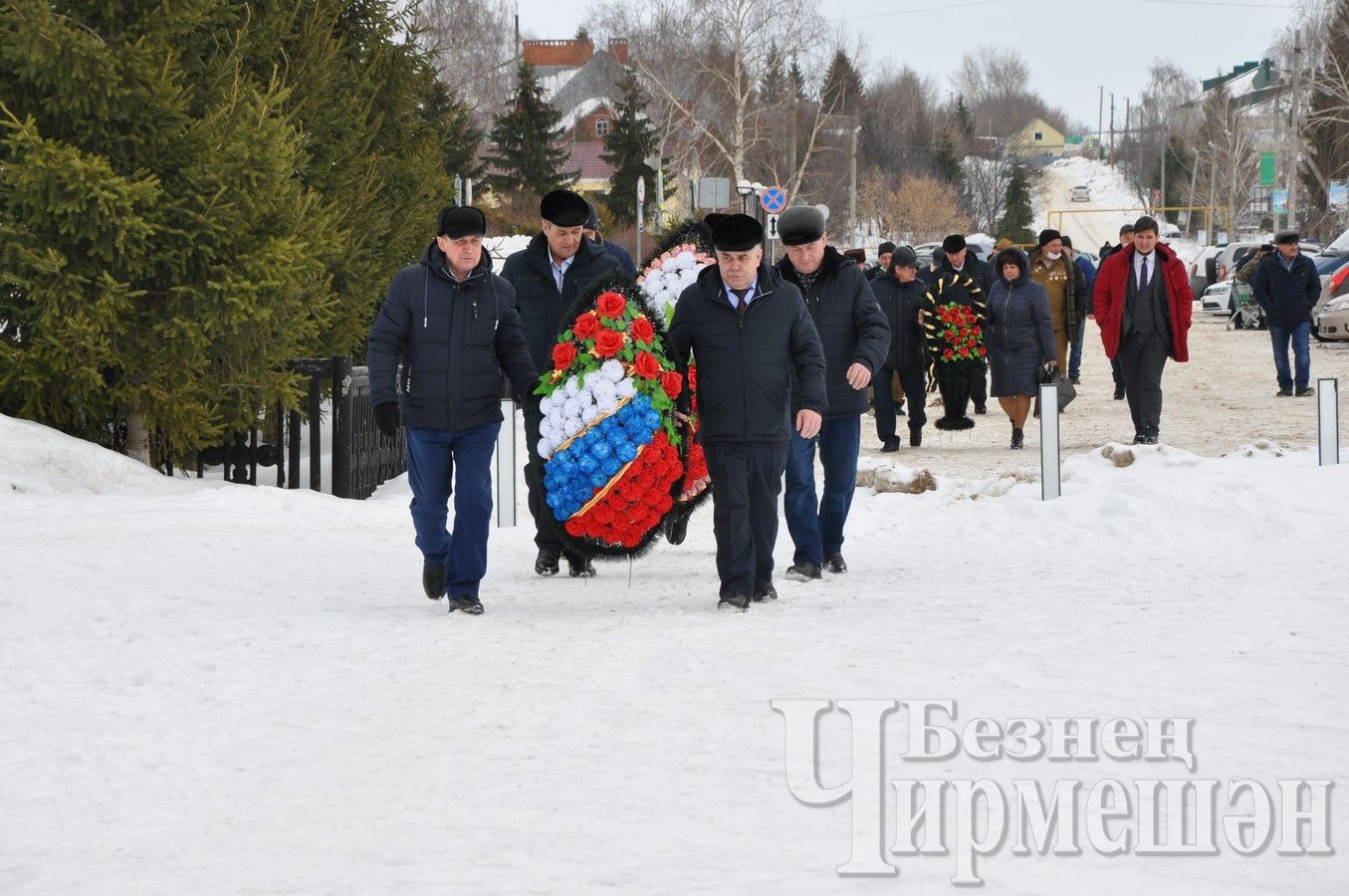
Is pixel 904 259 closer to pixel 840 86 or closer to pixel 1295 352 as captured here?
pixel 1295 352

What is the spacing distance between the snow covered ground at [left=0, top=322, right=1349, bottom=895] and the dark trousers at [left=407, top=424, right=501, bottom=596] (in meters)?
0.27

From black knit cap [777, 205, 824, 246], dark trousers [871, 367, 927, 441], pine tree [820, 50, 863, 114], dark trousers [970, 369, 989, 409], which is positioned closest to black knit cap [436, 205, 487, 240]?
black knit cap [777, 205, 824, 246]

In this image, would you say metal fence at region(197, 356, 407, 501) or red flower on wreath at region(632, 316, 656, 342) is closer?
red flower on wreath at region(632, 316, 656, 342)

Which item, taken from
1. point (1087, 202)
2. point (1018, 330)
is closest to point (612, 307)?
point (1018, 330)

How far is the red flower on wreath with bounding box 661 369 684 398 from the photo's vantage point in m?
8.37

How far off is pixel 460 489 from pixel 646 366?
109 centimetres

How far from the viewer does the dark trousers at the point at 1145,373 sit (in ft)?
47.3

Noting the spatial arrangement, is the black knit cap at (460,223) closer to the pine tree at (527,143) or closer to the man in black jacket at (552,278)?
the man in black jacket at (552,278)

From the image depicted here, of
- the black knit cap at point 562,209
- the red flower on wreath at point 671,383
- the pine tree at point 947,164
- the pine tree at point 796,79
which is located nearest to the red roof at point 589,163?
the pine tree at point 947,164

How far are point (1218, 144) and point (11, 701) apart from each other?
349 ft

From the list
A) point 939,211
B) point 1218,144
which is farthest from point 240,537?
point 1218,144

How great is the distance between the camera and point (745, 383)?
26.1ft

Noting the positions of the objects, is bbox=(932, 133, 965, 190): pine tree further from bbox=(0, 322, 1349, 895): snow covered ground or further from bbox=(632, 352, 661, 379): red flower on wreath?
Answer: bbox=(632, 352, 661, 379): red flower on wreath

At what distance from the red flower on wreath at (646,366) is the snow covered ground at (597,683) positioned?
1.09 m
